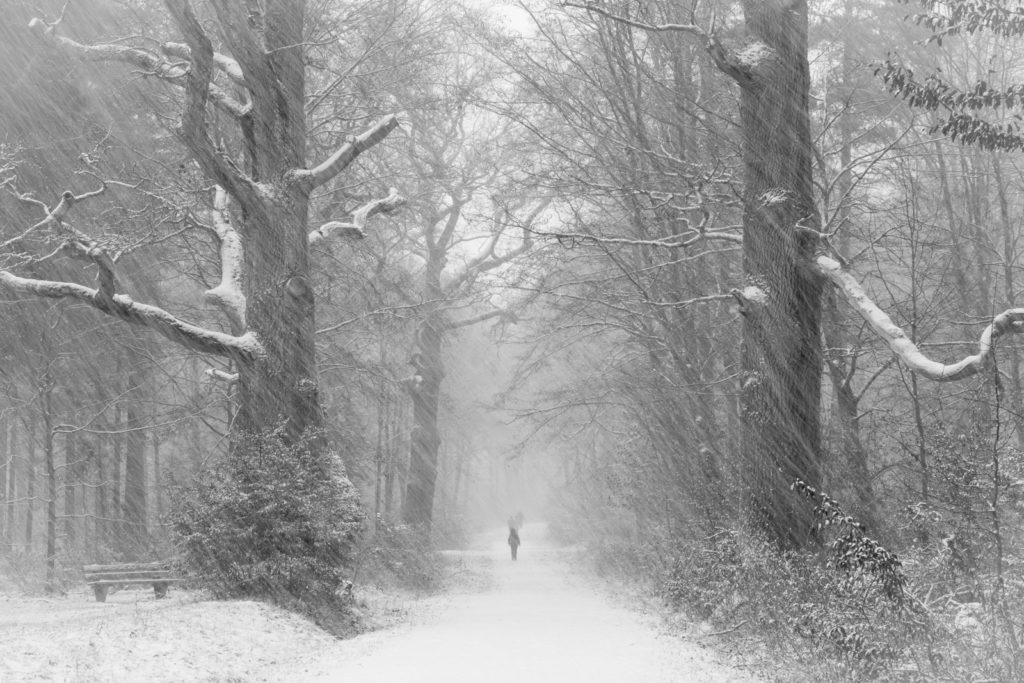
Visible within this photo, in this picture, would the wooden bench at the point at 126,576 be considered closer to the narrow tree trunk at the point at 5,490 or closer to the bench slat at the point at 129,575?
the bench slat at the point at 129,575

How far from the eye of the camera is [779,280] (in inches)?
367

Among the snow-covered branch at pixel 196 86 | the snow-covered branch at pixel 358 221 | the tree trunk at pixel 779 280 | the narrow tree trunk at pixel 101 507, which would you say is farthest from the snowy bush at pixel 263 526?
the narrow tree trunk at pixel 101 507

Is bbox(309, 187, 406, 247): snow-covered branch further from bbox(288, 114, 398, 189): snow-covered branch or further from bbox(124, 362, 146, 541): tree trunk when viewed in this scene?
bbox(124, 362, 146, 541): tree trunk

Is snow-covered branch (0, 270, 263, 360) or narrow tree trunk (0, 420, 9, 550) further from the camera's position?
narrow tree trunk (0, 420, 9, 550)

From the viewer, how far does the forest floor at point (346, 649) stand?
7.38 metres

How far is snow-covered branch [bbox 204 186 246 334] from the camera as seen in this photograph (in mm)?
13516

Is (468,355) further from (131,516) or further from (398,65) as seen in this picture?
(398,65)

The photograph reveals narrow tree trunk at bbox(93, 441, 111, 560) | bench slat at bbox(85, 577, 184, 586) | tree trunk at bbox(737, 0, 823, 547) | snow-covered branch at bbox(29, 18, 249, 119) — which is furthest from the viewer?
narrow tree trunk at bbox(93, 441, 111, 560)

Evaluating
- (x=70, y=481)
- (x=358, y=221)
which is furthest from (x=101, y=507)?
(x=358, y=221)

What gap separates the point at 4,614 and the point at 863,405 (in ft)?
66.1

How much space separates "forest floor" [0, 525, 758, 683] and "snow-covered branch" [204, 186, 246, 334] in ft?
12.9

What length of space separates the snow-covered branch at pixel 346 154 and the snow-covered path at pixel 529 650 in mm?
6495

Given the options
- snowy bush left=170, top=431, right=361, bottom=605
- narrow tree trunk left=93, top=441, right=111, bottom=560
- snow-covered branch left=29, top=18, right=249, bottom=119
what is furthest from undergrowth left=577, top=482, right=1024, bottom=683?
narrow tree trunk left=93, top=441, right=111, bottom=560

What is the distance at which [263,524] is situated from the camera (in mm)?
11797
